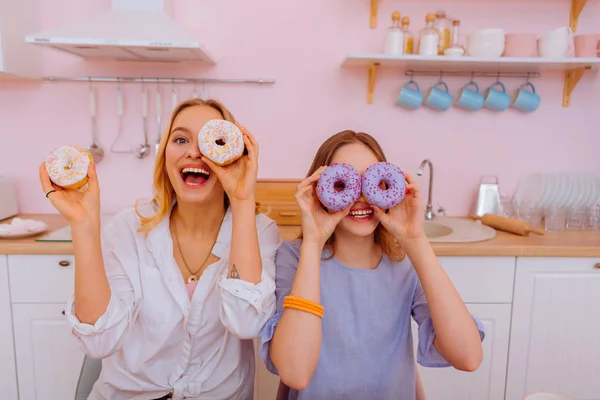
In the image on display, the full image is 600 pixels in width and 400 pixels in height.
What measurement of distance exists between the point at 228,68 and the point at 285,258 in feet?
4.25

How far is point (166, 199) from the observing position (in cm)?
121

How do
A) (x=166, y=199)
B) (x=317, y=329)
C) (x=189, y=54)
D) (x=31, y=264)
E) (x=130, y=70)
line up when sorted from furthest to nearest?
(x=130, y=70), (x=189, y=54), (x=31, y=264), (x=166, y=199), (x=317, y=329)

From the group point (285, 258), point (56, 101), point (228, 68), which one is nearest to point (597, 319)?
point (285, 258)

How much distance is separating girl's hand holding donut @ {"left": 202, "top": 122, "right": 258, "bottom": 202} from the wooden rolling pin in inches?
51.2

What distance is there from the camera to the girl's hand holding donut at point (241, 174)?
1028 millimetres

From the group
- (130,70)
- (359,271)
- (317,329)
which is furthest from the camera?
(130,70)

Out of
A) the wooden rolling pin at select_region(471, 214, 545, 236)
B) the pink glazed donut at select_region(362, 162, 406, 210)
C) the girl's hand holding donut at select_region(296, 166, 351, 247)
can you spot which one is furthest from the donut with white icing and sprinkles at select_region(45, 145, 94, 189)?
the wooden rolling pin at select_region(471, 214, 545, 236)

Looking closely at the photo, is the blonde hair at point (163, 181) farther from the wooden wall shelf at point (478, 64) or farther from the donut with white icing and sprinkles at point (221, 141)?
the wooden wall shelf at point (478, 64)

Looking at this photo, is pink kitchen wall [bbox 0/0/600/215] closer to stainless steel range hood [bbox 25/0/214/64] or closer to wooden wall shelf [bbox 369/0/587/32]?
wooden wall shelf [bbox 369/0/587/32]

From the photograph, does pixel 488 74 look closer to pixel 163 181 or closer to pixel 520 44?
pixel 520 44

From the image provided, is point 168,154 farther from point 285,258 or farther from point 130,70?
point 130,70

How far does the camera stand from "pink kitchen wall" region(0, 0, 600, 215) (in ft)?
7.00

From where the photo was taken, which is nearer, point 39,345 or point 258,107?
point 39,345

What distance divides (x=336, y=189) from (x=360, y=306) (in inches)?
11.1
